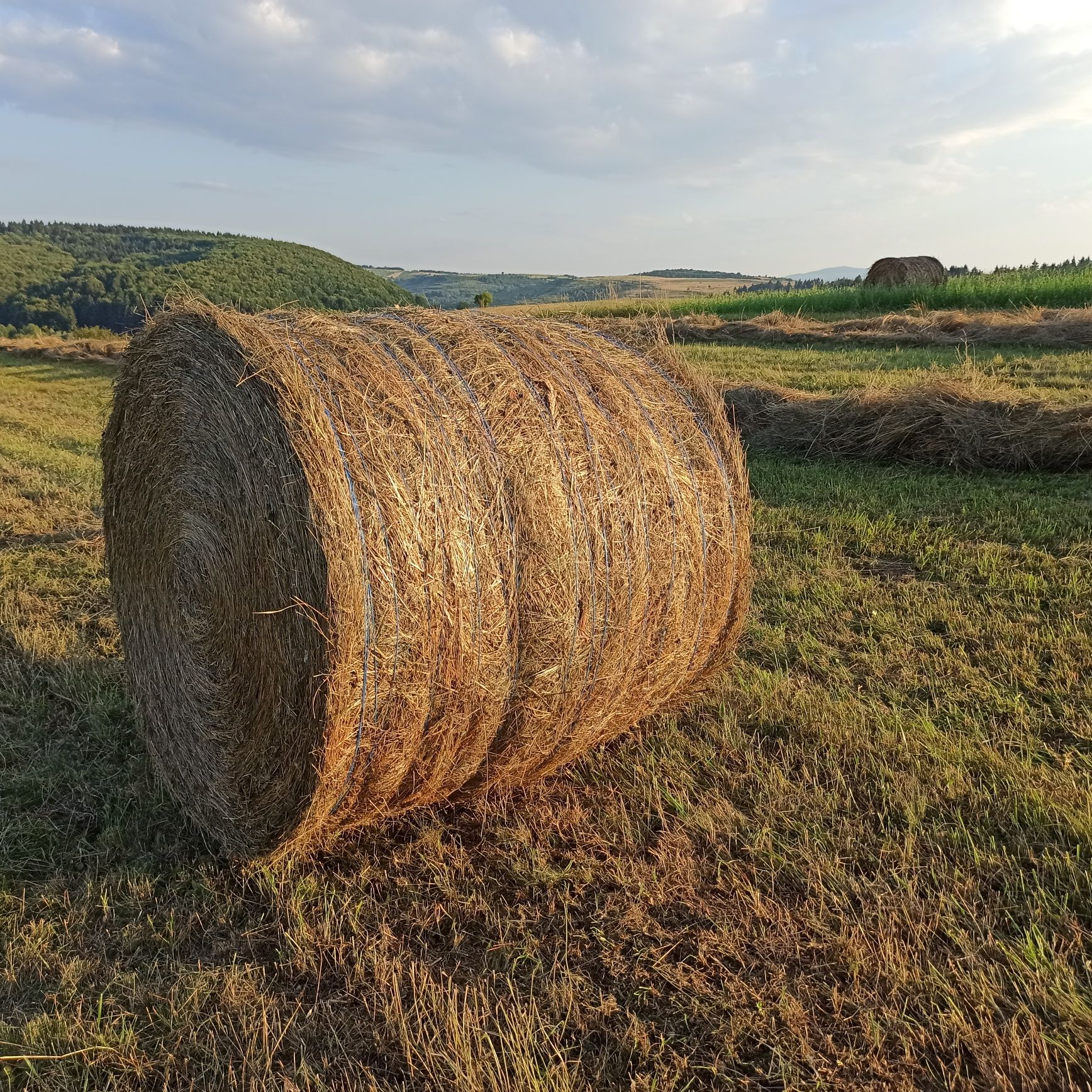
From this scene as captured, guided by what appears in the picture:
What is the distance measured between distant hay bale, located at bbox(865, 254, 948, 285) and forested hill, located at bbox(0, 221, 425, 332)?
17.2 metres

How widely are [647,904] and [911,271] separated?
1070 inches

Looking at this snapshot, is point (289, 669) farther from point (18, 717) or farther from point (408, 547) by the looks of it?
point (18, 717)

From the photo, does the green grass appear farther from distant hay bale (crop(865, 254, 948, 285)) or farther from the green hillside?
the green hillside

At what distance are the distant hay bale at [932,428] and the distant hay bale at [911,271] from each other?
18048 millimetres

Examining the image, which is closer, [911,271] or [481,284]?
[911,271]

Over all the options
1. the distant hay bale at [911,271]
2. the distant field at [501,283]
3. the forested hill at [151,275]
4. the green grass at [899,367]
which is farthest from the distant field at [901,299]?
the distant field at [501,283]

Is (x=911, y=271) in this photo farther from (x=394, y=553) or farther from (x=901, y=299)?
(x=394, y=553)

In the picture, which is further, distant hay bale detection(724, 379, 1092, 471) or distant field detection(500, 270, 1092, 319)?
distant field detection(500, 270, 1092, 319)

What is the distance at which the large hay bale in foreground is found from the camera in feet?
9.35


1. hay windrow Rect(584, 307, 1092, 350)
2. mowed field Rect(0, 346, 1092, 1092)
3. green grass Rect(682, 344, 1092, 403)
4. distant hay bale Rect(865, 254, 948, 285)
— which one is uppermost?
distant hay bale Rect(865, 254, 948, 285)

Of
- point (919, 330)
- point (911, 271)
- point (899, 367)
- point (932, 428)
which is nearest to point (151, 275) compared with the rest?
point (911, 271)

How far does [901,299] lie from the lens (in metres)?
23.2

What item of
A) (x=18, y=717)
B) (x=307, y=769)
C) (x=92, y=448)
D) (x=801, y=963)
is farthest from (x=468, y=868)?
(x=92, y=448)

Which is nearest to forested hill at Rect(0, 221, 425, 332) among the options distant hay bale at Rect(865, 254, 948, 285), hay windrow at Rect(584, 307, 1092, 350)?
hay windrow at Rect(584, 307, 1092, 350)
